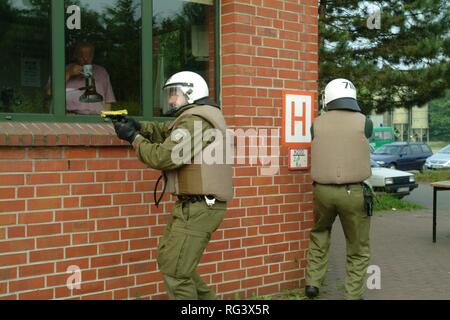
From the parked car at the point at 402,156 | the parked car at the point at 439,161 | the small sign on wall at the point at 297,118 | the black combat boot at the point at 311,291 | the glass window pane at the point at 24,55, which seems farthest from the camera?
the parked car at the point at 439,161

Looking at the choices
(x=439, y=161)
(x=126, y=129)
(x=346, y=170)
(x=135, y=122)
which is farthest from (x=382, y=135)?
(x=126, y=129)

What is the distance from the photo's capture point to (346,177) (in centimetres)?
521

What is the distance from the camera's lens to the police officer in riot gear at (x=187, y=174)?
158 inches

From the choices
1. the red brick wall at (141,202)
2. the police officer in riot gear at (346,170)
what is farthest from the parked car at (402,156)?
the police officer in riot gear at (346,170)

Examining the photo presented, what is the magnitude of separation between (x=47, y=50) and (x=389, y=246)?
6.21m

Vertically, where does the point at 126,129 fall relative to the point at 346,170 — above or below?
above

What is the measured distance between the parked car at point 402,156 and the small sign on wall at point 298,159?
22.5 meters

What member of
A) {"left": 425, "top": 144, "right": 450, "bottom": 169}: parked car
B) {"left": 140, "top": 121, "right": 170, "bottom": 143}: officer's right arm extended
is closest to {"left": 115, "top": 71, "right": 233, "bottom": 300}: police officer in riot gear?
{"left": 140, "top": 121, "right": 170, "bottom": 143}: officer's right arm extended

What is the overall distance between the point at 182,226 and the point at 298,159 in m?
2.13

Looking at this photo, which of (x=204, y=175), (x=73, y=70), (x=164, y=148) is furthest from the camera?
(x=73, y=70)

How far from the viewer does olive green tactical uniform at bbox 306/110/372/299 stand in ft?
17.2

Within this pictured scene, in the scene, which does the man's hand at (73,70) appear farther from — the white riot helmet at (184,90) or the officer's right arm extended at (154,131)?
the white riot helmet at (184,90)

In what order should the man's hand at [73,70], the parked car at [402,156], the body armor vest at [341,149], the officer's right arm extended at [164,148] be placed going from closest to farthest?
the officer's right arm extended at [164,148] → the man's hand at [73,70] → the body armor vest at [341,149] → the parked car at [402,156]

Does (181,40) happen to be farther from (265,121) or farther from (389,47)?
(389,47)
